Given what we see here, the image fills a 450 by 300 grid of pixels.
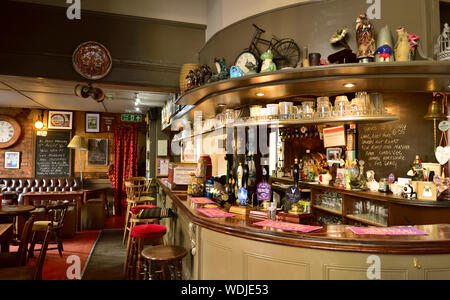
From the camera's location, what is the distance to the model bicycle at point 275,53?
2.93m

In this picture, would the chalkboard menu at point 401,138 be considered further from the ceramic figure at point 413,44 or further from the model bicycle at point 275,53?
the model bicycle at point 275,53

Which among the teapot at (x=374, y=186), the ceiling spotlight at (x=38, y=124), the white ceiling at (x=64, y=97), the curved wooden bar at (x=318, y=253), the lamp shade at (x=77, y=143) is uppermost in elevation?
the white ceiling at (x=64, y=97)

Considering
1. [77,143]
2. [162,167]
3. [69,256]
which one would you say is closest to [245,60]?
[69,256]

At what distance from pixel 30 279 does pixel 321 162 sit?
13.5 ft

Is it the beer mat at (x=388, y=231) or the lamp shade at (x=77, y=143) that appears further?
the lamp shade at (x=77, y=143)

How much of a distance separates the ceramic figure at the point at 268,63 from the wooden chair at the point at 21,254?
8.45ft

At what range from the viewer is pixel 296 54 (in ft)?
9.56

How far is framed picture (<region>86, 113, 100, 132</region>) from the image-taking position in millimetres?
8812

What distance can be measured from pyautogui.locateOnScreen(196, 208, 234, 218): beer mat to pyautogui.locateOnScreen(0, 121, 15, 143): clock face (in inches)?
311

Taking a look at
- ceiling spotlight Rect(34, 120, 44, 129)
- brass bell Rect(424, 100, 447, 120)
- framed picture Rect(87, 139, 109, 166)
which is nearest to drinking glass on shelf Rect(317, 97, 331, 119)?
brass bell Rect(424, 100, 447, 120)

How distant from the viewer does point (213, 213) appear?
8.45 ft

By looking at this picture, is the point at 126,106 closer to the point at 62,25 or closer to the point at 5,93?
the point at 5,93

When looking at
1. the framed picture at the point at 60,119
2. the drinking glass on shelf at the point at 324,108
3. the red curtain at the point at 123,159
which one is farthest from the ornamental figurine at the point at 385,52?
the framed picture at the point at 60,119
